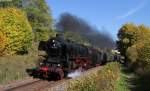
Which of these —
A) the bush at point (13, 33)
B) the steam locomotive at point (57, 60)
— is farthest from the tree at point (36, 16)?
the steam locomotive at point (57, 60)

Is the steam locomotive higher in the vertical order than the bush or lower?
lower

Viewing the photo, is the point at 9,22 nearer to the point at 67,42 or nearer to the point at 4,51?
the point at 4,51

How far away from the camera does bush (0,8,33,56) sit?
55.9 metres

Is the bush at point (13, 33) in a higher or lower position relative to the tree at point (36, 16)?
lower

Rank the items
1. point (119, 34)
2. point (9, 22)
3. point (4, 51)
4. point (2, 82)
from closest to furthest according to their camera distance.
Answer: point (2, 82)
point (4, 51)
point (9, 22)
point (119, 34)

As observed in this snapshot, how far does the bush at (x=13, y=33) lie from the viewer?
183 ft

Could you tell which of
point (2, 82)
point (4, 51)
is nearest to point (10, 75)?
point (2, 82)

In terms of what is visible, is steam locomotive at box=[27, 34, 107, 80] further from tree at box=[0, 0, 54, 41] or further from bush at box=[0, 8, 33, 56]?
tree at box=[0, 0, 54, 41]

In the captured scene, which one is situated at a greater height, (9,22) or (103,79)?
(9,22)

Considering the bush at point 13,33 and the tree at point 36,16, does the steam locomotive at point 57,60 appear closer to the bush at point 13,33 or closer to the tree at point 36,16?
the bush at point 13,33

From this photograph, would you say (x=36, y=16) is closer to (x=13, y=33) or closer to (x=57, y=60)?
(x=13, y=33)

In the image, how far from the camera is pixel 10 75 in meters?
33.5

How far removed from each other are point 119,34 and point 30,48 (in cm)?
5362

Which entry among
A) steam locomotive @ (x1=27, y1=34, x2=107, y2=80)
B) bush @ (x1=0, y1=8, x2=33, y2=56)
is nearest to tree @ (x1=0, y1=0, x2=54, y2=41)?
bush @ (x1=0, y1=8, x2=33, y2=56)
